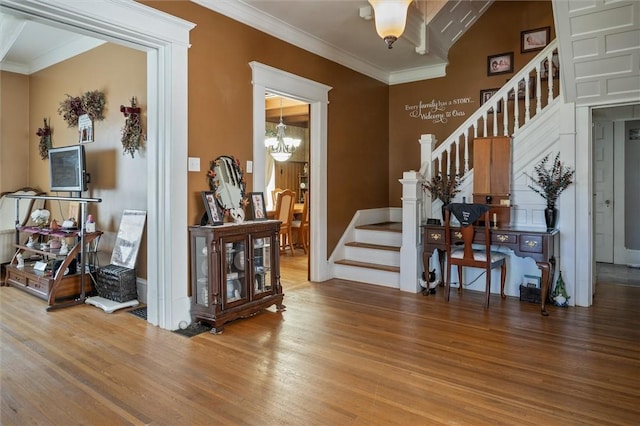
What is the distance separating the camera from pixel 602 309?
12.7ft

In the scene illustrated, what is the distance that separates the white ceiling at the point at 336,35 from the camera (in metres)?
3.88

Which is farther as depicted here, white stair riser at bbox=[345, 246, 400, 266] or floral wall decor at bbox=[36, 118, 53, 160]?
floral wall decor at bbox=[36, 118, 53, 160]

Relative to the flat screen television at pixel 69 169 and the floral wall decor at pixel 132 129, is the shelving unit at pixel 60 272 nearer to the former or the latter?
the flat screen television at pixel 69 169

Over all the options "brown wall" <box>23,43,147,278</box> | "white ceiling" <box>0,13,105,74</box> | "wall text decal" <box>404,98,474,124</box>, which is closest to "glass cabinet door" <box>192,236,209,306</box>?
"brown wall" <box>23,43,147,278</box>

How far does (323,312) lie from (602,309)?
107 inches

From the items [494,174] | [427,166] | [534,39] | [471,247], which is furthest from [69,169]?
[534,39]

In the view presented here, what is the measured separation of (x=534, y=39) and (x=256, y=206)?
4.24 metres

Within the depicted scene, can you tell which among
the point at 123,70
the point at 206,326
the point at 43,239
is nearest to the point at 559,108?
the point at 206,326

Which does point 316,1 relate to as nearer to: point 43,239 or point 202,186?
point 202,186

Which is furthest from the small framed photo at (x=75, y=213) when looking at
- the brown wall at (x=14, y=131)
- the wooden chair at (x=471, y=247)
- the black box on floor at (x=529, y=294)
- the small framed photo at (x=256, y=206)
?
the black box on floor at (x=529, y=294)

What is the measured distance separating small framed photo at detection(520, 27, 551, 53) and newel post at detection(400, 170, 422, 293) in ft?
7.81

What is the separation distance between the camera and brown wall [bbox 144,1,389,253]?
3.48m

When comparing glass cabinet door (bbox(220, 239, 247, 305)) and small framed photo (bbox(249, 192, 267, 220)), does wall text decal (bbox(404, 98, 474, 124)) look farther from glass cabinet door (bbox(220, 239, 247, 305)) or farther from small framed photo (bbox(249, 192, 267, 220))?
glass cabinet door (bbox(220, 239, 247, 305))

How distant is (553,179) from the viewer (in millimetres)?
4047
